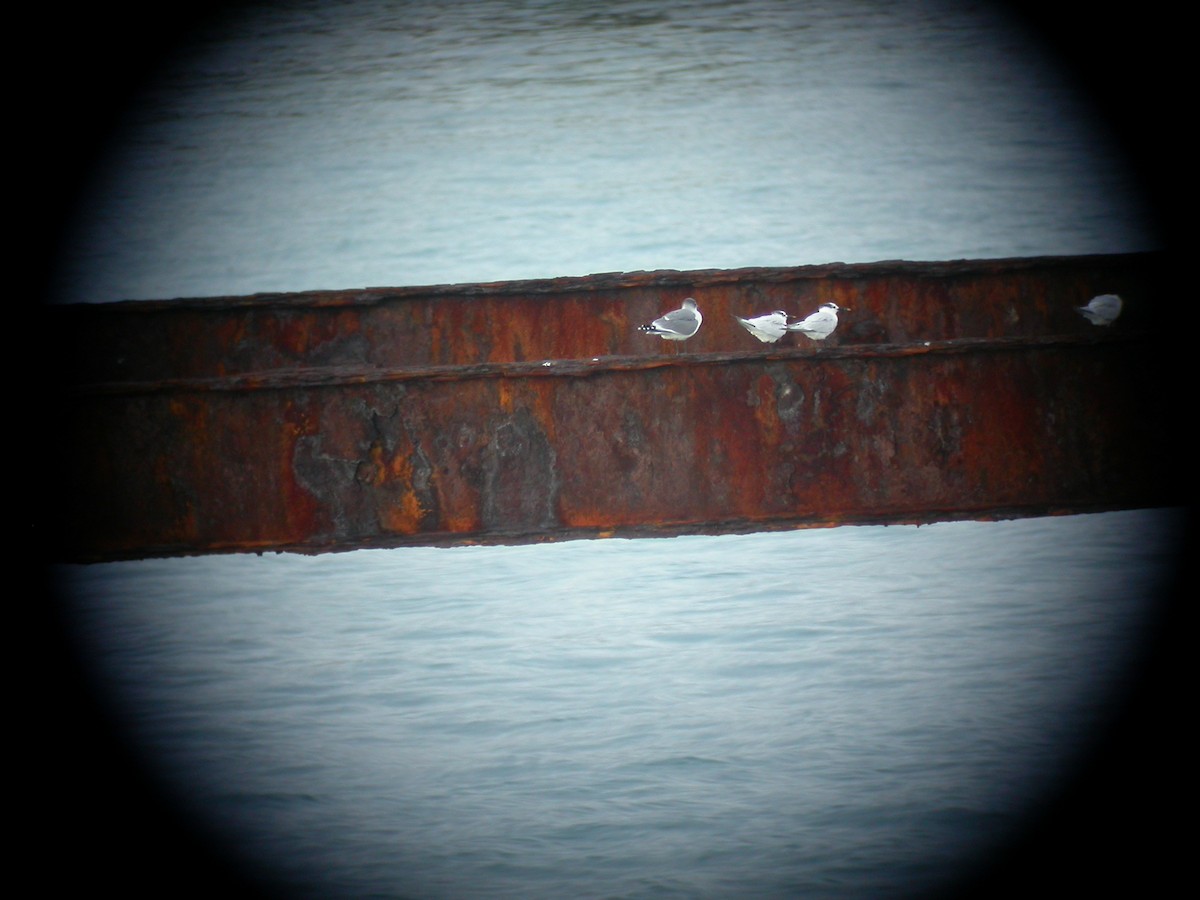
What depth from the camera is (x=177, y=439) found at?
15.9 feet

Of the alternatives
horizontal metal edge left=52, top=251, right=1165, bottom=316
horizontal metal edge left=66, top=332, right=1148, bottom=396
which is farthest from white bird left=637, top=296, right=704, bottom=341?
horizontal metal edge left=66, top=332, right=1148, bottom=396

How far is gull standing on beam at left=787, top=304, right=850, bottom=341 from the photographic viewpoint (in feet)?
18.3

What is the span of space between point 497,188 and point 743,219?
5.36m

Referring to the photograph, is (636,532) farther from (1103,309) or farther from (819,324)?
(1103,309)

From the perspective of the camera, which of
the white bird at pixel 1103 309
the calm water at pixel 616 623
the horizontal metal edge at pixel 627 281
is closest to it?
the horizontal metal edge at pixel 627 281

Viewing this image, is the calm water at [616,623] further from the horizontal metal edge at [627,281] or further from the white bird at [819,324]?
the horizontal metal edge at [627,281]

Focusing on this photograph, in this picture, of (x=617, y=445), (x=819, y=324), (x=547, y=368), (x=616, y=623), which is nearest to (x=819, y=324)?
(x=819, y=324)

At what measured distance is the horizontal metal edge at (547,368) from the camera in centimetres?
474

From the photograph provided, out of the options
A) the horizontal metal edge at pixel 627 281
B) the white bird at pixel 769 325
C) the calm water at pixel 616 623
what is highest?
the horizontal metal edge at pixel 627 281

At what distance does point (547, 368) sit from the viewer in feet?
15.5

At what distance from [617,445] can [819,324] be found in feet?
4.19

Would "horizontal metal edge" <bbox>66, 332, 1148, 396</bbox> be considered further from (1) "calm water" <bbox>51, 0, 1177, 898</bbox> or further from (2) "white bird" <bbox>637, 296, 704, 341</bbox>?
(1) "calm water" <bbox>51, 0, 1177, 898</bbox>

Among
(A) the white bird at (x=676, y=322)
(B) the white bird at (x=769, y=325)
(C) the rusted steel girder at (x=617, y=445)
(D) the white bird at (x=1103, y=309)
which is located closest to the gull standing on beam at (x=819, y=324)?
(B) the white bird at (x=769, y=325)

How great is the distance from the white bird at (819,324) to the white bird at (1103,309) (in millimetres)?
1166
